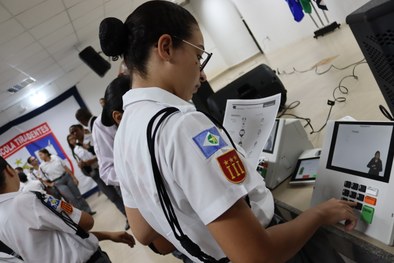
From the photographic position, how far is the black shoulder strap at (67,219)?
1.26 meters

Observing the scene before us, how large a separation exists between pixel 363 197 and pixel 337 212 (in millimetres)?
76

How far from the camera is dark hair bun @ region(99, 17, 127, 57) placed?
676mm

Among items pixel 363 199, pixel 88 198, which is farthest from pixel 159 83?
pixel 88 198

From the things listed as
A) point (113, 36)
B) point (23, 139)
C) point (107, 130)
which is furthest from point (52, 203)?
point (23, 139)

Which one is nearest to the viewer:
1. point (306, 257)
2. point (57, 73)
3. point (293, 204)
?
point (306, 257)

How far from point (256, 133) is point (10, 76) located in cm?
428

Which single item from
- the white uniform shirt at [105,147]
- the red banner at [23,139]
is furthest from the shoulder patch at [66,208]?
the red banner at [23,139]

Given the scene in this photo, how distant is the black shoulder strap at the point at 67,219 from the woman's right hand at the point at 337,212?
1.06m

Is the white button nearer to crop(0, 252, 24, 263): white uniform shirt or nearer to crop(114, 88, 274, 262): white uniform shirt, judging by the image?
crop(114, 88, 274, 262): white uniform shirt

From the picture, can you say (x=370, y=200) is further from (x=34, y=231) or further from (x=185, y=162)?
(x=34, y=231)

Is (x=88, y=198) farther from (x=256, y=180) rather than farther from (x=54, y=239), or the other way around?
(x=256, y=180)

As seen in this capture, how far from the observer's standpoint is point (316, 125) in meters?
1.35

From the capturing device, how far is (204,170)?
515 millimetres

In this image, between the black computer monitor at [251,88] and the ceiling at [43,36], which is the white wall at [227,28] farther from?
the black computer monitor at [251,88]
